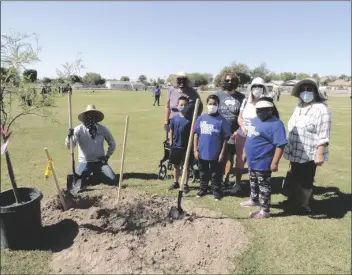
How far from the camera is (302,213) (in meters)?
6.07

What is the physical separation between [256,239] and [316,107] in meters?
2.42

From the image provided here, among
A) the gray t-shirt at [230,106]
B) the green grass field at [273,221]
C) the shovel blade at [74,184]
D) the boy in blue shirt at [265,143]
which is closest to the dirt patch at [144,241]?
the green grass field at [273,221]

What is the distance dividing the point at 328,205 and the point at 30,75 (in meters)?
5.92

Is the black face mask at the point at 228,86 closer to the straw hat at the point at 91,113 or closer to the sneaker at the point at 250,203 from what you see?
the sneaker at the point at 250,203

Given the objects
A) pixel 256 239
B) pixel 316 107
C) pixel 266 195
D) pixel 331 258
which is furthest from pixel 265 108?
pixel 331 258

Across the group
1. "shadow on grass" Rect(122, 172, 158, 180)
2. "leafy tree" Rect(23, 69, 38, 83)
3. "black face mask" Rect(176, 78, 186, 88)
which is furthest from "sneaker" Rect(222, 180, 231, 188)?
"leafy tree" Rect(23, 69, 38, 83)

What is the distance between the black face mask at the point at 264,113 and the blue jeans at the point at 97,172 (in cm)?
356

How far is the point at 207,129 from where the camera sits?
20.2 feet

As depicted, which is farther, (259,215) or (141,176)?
(141,176)

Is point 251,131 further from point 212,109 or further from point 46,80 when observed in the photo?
point 46,80

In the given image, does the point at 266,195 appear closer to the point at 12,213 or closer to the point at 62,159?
the point at 12,213

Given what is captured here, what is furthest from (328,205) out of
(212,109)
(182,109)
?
(182,109)

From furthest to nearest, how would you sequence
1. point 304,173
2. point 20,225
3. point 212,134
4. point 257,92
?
point 212,134, point 257,92, point 304,173, point 20,225

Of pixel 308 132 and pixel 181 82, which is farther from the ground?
pixel 181 82
